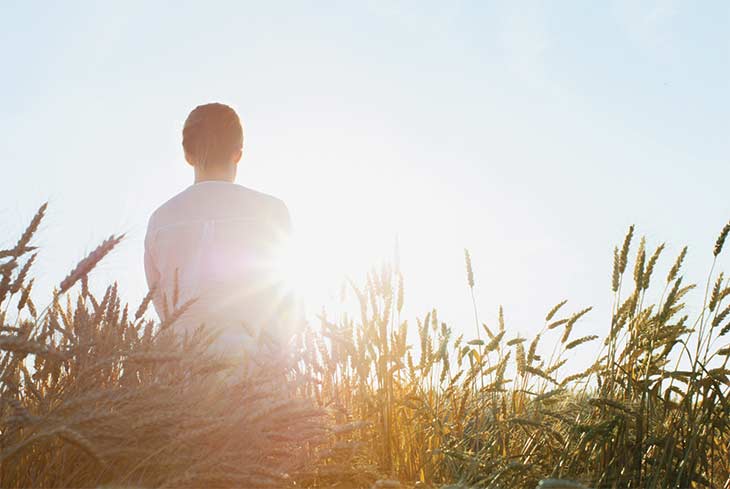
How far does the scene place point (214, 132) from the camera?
4.73 metres

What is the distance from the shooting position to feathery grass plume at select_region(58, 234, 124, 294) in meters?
2.09

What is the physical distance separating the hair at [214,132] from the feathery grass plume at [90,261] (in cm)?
257

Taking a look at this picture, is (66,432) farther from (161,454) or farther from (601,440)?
(601,440)

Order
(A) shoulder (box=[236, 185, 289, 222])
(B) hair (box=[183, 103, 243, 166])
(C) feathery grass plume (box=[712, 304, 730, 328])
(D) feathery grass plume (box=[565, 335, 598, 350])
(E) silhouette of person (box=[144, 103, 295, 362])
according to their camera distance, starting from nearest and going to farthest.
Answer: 1. (C) feathery grass plume (box=[712, 304, 730, 328])
2. (D) feathery grass plume (box=[565, 335, 598, 350])
3. (E) silhouette of person (box=[144, 103, 295, 362])
4. (A) shoulder (box=[236, 185, 289, 222])
5. (B) hair (box=[183, 103, 243, 166])

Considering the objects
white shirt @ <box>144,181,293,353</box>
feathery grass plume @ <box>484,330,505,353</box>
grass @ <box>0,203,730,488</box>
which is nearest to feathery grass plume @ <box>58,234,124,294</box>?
grass @ <box>0,203,730,488</box>

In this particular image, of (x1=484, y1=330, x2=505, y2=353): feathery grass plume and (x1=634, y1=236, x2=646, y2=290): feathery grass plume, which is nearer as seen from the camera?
(x1=634, y1=236, x2=646, y2=290): feathery grass plume

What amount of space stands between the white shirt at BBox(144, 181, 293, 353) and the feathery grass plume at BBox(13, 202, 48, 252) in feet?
6.10

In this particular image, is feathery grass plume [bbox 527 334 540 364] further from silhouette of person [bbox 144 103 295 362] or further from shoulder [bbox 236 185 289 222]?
shoulder [bbox 236 185 289 222]

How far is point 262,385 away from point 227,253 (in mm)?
1769

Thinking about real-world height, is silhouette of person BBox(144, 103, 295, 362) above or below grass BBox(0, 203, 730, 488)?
above

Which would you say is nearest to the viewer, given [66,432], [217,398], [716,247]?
[66,432]

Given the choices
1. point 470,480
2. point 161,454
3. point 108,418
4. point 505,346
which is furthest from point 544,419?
point 108,418

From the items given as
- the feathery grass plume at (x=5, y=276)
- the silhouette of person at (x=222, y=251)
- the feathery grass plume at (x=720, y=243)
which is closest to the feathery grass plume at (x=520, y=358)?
the feathery grass plume at (x=720, y=243)

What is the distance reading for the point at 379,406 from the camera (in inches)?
120
